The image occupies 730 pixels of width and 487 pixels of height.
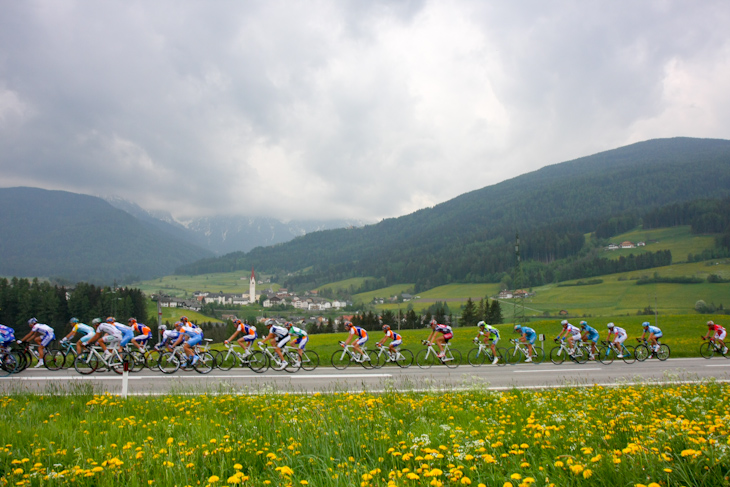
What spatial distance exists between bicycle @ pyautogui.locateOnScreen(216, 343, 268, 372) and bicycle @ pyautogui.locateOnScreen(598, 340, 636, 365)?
15890 mm

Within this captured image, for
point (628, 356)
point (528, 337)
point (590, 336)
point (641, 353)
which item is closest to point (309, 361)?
point (528, 337)

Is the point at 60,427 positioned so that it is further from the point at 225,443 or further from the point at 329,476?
the point at 329,476

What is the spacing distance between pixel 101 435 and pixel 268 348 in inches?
480

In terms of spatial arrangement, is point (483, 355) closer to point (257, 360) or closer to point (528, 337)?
point (528, 337)

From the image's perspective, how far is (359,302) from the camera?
13562 centimetres

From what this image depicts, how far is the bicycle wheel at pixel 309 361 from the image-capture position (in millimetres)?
17984

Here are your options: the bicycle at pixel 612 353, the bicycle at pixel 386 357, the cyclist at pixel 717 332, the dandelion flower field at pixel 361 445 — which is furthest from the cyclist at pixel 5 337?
the cyclist at pixel 717 332

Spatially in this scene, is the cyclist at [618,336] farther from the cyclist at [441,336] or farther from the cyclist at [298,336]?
the cyclist at [298,336]

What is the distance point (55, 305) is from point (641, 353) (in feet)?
247

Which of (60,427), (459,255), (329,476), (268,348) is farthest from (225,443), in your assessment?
(459,255)

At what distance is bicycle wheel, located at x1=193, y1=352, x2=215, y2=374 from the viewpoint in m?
16.9

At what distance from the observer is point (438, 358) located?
61.4 feet

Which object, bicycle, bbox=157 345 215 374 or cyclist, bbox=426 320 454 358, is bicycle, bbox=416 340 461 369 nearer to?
cyclist, bbox=426 320 454 358

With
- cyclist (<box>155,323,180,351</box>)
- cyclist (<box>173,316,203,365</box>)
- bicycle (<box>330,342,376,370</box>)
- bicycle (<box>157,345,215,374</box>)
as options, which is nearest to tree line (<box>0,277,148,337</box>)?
cyclist (<box>155,323,180,351</box>)
